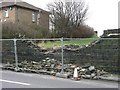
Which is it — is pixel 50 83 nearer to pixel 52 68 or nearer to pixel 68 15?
pixel 52 68

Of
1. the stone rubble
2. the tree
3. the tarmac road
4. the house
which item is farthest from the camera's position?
the tree

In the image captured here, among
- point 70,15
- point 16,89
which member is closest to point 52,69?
point 16,89

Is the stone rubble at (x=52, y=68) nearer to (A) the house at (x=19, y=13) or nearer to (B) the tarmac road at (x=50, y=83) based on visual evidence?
(B) the tarmac road at (x=50, y=83)

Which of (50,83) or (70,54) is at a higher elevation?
(70,54)

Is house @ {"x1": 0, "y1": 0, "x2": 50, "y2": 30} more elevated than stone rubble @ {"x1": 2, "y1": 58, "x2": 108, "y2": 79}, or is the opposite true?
house @ {"x1": 0, "y1": 0, "x2": 50, "y2": 30}

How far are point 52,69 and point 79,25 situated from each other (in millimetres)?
51811

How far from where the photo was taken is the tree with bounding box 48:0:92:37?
5972cm

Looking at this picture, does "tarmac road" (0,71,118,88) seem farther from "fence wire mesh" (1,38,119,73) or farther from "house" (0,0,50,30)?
"house" (0,0,50,30)

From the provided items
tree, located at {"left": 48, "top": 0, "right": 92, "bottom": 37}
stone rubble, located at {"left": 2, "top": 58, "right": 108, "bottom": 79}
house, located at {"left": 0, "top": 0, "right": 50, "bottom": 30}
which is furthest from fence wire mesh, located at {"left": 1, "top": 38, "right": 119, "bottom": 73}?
tree, located at {"left": 48, "top": 0, "right": 92, "bottom": 37}

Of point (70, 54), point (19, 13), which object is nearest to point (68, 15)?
point (19, 13)

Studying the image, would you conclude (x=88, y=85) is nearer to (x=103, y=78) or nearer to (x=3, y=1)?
(x=103, y=78)

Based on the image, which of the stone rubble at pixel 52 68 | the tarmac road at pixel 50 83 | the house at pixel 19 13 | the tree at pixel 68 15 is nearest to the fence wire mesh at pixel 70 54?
the stone rubble at pixel 52 68

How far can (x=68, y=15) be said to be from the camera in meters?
63.0

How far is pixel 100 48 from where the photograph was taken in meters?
12.2
